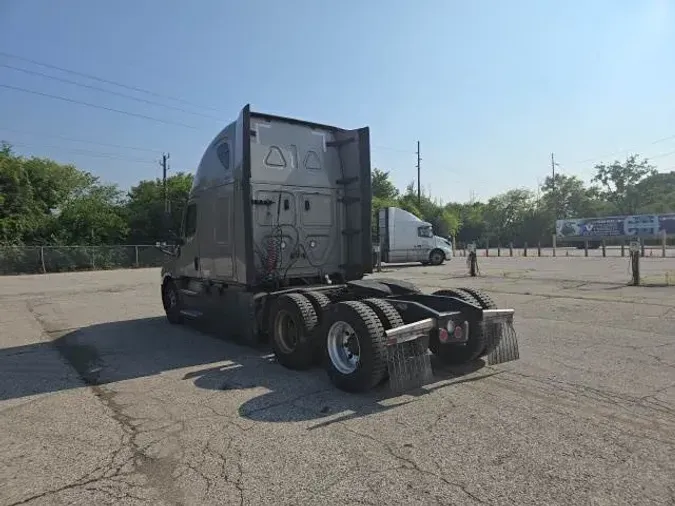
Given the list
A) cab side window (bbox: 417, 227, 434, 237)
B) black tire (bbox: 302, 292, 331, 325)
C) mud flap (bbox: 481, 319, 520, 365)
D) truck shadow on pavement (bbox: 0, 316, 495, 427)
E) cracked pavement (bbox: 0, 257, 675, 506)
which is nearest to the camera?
cracked pavement (bbox: 0, 257, 675, 506)

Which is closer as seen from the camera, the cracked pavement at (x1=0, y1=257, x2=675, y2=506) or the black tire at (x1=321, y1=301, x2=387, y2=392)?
the cracked pavement at (x1=0, y1=257, x2=675, y2=506)

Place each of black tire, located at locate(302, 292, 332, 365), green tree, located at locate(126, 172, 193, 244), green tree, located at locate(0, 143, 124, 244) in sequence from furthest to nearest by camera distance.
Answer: green tree, located at locate(126, 172, 193, 244), green tree, located at locate(0, 143, 124, 244), black tire, located at locate(302, 292, 332, 365)

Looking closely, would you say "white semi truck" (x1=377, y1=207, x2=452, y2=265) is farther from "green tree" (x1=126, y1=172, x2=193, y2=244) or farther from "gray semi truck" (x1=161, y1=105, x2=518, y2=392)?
"gray semi truck" (x1=161, y1=105, x2=518, y2=392)

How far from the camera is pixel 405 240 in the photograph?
31469mm

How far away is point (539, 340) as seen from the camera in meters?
7.95

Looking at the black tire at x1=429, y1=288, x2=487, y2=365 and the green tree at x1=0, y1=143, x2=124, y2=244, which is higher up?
the green tree at x1=0, y1=143, x2=124, y2=244

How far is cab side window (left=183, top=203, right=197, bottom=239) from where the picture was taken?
945 centimetres

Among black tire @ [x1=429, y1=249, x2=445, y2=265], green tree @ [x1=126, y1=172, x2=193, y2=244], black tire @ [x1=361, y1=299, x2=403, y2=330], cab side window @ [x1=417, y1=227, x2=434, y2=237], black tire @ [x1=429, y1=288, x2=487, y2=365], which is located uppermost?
green tree @ [x1=126, y1=172, x2=193, y2=244]

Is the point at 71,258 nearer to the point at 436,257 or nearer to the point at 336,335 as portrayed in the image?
the point at 436,257

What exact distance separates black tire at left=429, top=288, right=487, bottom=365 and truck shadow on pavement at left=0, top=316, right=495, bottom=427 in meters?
0.13

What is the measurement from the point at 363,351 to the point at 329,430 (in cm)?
102

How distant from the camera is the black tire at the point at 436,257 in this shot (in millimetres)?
32031

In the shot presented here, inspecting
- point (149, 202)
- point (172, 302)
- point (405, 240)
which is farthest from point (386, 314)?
point (149, 202)

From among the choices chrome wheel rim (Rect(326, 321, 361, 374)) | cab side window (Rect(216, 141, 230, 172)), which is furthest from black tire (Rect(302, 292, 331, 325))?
cab side window (Rect(216, 141, 230, 172))
